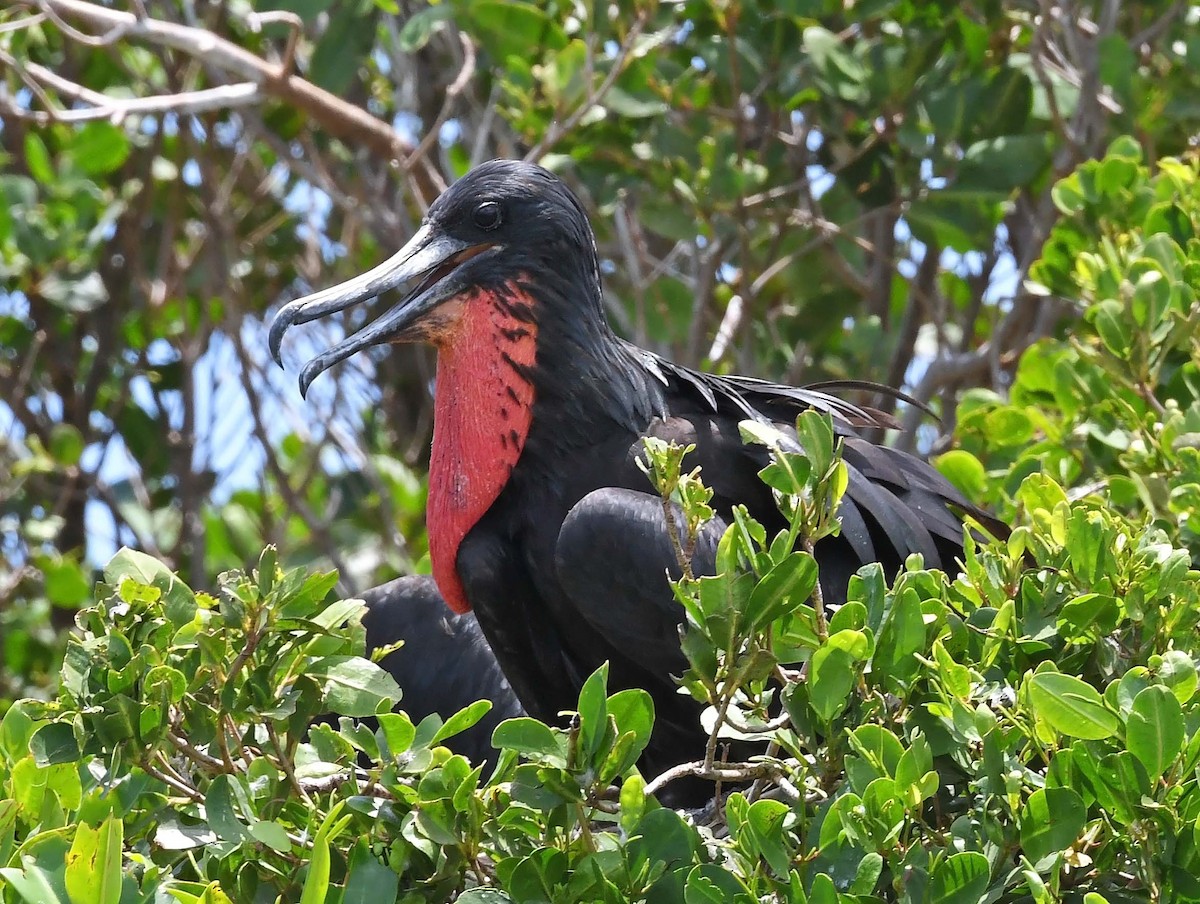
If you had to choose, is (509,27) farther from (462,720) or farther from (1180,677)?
(1180,677)

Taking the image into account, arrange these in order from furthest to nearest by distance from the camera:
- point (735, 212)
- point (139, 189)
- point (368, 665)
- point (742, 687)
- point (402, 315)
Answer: point (139, 189) < point (735, 212) < point (402, 315) < point (368, 665) < point (742, 687)

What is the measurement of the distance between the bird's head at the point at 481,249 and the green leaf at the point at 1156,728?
160cm

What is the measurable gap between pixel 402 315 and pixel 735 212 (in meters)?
1.38

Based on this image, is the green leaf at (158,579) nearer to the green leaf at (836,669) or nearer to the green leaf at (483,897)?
the green leaf at (483,897)

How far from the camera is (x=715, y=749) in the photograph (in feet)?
7.49

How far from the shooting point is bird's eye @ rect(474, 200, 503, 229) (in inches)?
128

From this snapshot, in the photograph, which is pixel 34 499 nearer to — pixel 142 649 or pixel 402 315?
pixel 402 315

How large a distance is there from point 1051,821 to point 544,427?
1.46m

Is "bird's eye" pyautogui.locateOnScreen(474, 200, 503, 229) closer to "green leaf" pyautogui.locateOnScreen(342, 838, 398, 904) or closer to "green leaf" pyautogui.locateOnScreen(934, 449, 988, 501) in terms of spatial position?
"green leaf" pyautogui.locateOnScreen(934, 449, 988, 501)

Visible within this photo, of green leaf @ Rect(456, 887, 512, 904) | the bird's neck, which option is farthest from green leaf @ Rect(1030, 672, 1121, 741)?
the bird's neck

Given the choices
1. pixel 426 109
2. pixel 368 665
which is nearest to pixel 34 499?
pixel 426 109

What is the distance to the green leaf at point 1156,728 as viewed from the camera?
75.1 inches

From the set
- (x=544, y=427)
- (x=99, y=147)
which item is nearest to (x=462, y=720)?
(x=544, y=427)

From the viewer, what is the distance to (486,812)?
2.15 m
